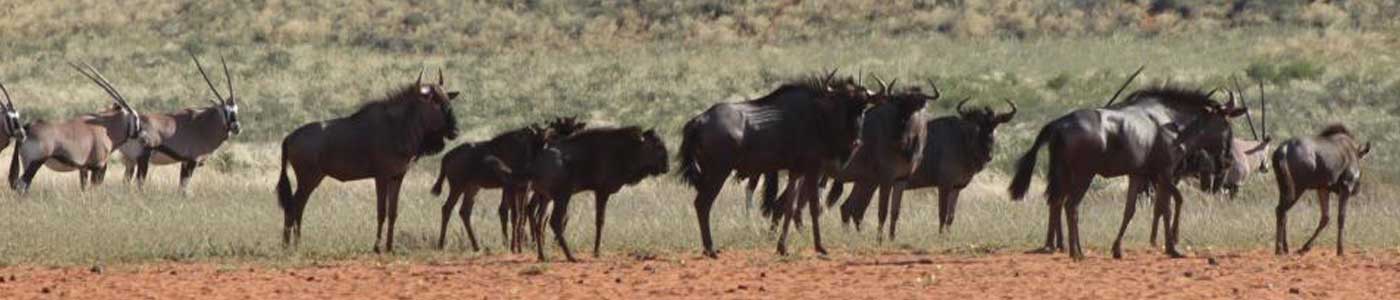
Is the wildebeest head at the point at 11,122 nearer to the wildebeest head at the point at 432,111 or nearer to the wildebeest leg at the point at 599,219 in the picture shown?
the wildebeest head at the point at 432,111

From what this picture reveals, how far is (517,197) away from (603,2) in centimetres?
4804

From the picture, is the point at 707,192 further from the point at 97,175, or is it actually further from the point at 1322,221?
the point at 97,175

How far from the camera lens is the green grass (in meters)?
20.4

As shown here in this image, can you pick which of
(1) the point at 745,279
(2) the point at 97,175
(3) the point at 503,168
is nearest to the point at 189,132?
(2) the point at 97,175

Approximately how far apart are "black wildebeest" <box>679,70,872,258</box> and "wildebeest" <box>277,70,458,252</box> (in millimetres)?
2144

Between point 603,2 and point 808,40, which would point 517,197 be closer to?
point 808,40

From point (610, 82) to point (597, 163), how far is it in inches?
1302

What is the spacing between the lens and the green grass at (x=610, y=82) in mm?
20391

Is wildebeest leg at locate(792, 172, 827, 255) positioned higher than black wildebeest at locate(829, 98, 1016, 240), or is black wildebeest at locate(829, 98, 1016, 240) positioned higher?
black wildebeest at locate(829, 98, 1016, 240)

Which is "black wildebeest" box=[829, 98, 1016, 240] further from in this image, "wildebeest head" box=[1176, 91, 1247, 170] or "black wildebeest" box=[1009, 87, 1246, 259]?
"wildebeest head" box=[1176, 91, 1247, 170]

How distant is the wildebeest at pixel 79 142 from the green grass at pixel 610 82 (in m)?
0.37

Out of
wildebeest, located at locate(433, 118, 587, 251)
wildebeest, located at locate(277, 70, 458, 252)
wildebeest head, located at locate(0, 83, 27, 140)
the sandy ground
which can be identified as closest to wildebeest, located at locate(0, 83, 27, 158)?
wildebeest head, located at locate(0, 83, 27, 140)

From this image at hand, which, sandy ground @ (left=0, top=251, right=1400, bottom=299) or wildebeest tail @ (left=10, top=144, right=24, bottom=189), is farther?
wildebeest tail @ (left=10, top=144, right=24, bottom=189)

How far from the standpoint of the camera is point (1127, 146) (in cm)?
1812
